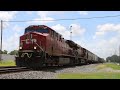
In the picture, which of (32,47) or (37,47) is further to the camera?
(32,47)

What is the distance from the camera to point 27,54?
79.0 feet
